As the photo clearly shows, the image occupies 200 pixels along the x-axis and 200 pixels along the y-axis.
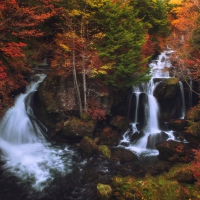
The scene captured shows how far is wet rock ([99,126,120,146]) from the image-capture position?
586 inches

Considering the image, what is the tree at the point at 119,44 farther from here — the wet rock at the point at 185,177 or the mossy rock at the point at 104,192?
the mossy rock at the point at 104,192

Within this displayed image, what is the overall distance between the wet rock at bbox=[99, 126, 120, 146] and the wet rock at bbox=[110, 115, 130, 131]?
56 centimetres

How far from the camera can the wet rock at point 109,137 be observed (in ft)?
48.8

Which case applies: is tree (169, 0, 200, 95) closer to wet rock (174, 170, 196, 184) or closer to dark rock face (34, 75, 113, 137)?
dark rock face (34, 75, 113, 137)

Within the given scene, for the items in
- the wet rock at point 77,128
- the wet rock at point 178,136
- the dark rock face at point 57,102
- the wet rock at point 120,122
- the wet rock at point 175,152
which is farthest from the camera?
the wet rock at point 120,122

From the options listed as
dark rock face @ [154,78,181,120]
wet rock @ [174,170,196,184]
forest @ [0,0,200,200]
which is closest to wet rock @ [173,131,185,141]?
forest @ [0,0,200,200]

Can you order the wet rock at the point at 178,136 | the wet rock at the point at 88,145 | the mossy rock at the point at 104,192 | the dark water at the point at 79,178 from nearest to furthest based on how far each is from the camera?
the mossy rock at the point at 104,192
the dark water at the point at 79,178
the wet rock at the point at 88,145
the wet rock at the point at 178,136

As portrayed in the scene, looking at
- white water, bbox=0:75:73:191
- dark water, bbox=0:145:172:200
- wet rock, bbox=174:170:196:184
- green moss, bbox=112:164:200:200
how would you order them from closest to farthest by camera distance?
green moss, bbox=112:164:200:200
dark water, bbox=0:145:172:200
wet rock, bbox=174:170:196:184
white water, bbox=0:75:73:191

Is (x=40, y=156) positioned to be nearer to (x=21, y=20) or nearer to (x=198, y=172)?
(x=21, y=20)

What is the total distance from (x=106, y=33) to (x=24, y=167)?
10.6 metres

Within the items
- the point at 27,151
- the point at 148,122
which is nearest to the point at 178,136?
the point at 148,122

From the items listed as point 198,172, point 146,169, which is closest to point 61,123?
point 146,169

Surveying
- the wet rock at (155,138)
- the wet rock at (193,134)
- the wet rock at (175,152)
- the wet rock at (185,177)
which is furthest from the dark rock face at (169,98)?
the wet rock at (185,177)

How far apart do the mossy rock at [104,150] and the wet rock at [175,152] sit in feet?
11.6
